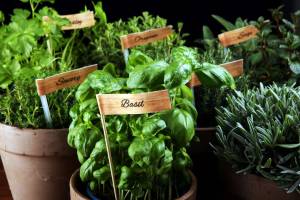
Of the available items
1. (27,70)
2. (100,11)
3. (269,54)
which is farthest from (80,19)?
(269,54)

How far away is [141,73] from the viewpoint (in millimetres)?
966

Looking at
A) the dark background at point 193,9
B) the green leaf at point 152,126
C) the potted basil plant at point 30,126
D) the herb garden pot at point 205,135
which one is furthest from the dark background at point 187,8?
the green leaf at point 152,126

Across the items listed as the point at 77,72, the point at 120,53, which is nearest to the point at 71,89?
the point at 77,72

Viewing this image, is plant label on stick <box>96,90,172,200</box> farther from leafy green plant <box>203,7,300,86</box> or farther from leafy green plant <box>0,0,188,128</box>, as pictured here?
leafy green plant <box>203,7,300,86</box>

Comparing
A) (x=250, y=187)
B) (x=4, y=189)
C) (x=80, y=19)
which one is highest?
(x=80, y=19)

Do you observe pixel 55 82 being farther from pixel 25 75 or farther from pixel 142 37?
pixel 142 37

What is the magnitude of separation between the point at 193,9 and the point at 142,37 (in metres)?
0.53

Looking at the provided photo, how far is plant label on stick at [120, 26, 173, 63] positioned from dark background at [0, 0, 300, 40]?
1.36ft

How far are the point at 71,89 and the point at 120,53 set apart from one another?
0.33 m

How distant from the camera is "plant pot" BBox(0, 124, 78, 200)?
1217 millimetres

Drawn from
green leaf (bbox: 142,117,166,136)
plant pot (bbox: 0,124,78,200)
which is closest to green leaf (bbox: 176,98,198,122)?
green leaf (bbox: 142,117,166,136)

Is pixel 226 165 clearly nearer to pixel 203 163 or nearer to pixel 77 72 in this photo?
pixel 203 163

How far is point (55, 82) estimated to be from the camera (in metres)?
1.23

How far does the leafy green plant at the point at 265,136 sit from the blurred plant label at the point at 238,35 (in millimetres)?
360
